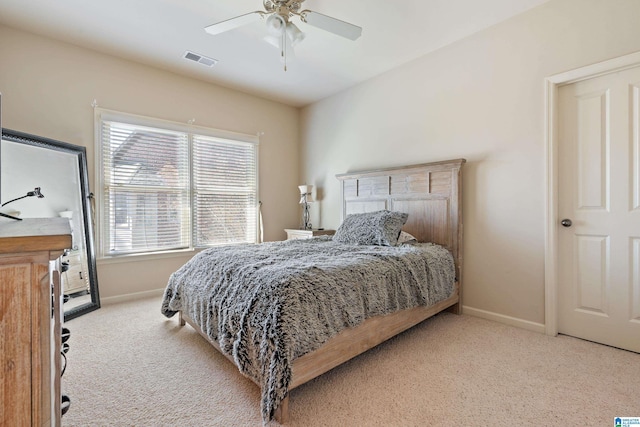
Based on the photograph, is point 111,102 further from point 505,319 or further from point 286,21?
point 505,319

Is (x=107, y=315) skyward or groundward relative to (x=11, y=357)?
groundward

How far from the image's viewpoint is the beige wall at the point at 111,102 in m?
2.81

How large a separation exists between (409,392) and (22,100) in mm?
4120

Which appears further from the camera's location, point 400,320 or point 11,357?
point 400,320

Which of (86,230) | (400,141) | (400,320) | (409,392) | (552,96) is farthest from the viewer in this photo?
(400,141)

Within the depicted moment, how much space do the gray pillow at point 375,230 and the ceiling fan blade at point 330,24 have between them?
1.64m

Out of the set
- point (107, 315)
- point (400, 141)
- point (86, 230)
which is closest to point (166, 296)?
point (107, 315)

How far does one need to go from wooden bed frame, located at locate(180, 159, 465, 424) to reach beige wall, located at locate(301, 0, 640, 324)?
0.15 metres

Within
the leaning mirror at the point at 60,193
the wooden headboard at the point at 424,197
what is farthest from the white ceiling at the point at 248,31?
the wooden headboard at the point at 424,197

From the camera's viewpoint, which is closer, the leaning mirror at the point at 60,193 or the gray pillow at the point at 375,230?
the leaning mirror at the point at 60,193

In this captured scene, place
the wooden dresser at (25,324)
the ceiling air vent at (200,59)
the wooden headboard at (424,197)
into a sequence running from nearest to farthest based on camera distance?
the wooden dresser at (25,324) < the wooden headboard at (424,197) < the ceiling air vent at (200,59)

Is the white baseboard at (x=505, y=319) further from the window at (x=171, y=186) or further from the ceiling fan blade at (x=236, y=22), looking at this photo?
the ceiling fan blade at (x=236, y=22)

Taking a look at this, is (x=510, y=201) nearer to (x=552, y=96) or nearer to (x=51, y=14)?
(x=552, y=96)

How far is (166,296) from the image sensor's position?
262cm
